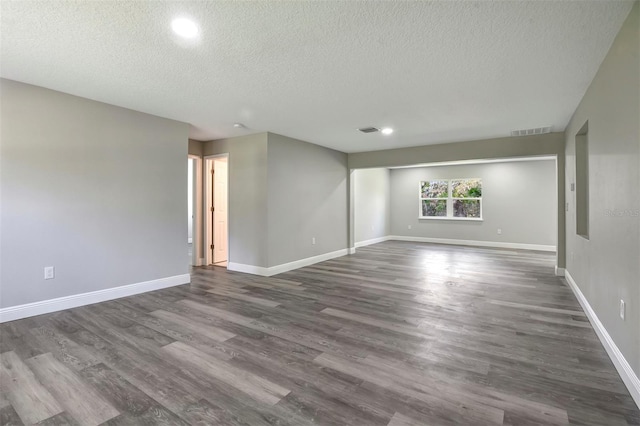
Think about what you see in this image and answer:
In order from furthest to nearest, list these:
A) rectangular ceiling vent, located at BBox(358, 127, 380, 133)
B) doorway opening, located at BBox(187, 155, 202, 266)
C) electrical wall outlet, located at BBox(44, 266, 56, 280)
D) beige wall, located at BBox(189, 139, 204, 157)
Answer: doorway opening, located at BBox(187, 155, 202, 266) → beige wall, located at BBox(189, 139, 204, 157) → rectangular ceiling vent, located at BBox(358, 127, 380, 133) → electrical wall outlet, located at BBox(44, 266, 56, 280)

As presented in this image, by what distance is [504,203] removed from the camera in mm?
8445

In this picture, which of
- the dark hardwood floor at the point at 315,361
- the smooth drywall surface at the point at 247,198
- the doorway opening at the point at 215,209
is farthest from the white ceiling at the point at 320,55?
the dark hardwood floor at the point at 315,361

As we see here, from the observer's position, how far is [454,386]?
1992 millimetres

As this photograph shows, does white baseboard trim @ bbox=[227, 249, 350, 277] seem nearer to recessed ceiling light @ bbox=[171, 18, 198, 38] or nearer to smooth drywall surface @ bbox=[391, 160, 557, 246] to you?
recessed ceiling light @ bbox=[171, 18, 198, 38]

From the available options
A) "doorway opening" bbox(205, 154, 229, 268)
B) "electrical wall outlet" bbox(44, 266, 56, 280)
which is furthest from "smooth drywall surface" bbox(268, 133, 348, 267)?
"electrical wall outlet" bbox(44, 266, 56, 280)

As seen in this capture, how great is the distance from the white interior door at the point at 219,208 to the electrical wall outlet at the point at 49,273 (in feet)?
9.50

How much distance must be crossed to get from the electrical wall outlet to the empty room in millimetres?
46

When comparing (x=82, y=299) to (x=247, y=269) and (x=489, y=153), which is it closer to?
(x=247, y=269)

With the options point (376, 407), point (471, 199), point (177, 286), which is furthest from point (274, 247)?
point (471, 199)

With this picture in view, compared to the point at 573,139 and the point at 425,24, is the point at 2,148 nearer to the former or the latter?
the point at 425,24

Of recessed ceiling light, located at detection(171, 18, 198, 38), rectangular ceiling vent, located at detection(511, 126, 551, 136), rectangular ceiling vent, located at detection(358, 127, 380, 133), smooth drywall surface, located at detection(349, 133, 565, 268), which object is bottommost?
smooth drywall surface, located at detection(349, 133, 565, 268)

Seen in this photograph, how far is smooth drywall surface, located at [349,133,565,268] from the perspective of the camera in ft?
16.6

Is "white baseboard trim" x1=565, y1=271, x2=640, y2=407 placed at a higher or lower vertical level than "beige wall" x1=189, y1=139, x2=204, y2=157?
lower

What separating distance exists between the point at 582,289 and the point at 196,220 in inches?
234
